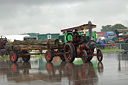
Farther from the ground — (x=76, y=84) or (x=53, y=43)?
(x=53, y=43)

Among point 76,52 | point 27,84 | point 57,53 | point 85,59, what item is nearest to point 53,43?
point 57,53

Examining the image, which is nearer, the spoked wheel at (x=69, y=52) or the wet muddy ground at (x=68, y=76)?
the wet muddy ground at (x=68, y=76)

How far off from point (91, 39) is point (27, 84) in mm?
6713

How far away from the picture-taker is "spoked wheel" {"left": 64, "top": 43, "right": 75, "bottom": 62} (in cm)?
1315

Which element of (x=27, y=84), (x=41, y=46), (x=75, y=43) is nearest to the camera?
(x=27, y=84)

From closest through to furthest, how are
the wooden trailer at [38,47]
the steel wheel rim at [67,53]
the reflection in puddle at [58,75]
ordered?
the reflection in puddle at [58,75] → the steel wheel rim at [67,53] → the wooden trailer at [38,47]

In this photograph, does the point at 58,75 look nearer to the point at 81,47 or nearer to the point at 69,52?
the point at 81,47

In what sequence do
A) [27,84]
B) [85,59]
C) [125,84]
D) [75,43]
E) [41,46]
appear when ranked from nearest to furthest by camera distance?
[125,84] < [27,84] < [85,59] < [75,43] < [41,46]

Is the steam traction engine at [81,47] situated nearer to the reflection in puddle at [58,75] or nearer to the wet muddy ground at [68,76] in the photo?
the wet muddy ground at [68,76]

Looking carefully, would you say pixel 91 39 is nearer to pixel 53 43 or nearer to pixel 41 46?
pixel 53 43

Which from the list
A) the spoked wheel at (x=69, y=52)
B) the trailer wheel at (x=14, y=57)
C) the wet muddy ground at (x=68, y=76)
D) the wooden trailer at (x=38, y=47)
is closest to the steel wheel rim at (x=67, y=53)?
the spoked wheel at (x=69, y=52)

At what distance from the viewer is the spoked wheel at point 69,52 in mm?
13148

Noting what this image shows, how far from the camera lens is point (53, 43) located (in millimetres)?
14297

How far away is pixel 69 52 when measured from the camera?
1360 cm
